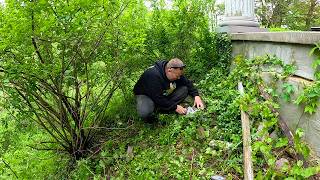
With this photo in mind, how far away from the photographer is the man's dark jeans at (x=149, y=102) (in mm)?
6022

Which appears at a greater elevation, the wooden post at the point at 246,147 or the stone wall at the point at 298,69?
the stone wall at the point at 298,69

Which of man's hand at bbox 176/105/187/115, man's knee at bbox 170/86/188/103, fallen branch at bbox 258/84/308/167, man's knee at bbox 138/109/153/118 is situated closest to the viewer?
fallen branch at bbox 258/84/308/167

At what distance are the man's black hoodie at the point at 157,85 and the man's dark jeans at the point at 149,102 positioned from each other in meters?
0.07

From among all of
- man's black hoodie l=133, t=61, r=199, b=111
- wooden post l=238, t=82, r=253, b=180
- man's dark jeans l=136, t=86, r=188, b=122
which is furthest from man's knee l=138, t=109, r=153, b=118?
wooden post l=238, t=82, r=253, b=180

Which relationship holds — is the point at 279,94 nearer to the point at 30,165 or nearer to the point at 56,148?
the point at 56,148

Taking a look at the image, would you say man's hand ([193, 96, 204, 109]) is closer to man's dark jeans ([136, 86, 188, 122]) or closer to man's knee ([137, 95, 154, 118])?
man's dark jeans ([136, 86, 188, 122])

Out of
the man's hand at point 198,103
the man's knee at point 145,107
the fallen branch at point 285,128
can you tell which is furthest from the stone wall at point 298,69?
the man's knee at point 145,107

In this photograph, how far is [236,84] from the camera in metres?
6.11

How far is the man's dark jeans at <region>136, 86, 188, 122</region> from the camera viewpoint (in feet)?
19.8

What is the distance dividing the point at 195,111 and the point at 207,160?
1.27 metres

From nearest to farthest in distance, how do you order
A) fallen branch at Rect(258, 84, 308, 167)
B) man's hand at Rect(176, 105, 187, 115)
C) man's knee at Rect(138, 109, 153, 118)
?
fallen branch at Rect(258, 84, 308, 167) → man's hand at Rect(176, 105, 187, 115) → man's knee at Rect(138, 109, 153, 118)

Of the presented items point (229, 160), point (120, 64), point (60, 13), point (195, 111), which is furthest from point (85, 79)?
point (229, 160)

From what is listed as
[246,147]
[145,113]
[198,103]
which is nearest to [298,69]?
[246,147]

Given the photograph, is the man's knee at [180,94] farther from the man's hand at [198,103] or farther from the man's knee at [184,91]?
the man's hand at [198,103]
